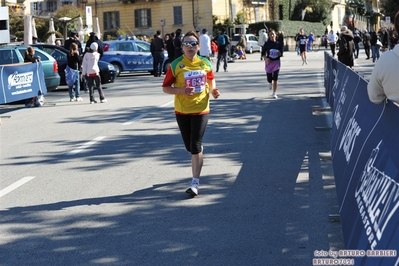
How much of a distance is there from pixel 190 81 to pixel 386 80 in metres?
3.08

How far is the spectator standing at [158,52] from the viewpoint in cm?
3058

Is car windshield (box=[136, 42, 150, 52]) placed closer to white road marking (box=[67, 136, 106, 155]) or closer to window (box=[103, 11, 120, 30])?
white road marking (box=[67, 136, 106, 155])

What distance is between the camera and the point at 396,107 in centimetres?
477

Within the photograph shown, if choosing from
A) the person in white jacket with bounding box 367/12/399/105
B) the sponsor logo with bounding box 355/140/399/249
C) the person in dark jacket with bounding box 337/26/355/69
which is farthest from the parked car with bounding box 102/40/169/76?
the sponsor logo with bounding box 355/140/399/249

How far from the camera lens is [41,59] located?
22312mm

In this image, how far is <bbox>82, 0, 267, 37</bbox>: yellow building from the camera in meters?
70.4

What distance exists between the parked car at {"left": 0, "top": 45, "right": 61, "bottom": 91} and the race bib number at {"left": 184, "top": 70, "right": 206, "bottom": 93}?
1402 cm

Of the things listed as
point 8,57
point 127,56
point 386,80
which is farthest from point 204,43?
point 386,80

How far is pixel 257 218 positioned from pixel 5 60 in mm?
15829

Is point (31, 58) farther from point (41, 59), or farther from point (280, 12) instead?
point (280, 12)

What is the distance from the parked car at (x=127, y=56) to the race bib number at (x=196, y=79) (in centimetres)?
2353

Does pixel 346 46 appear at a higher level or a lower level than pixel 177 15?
lower

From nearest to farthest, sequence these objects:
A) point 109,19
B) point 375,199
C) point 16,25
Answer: point 375,199 < point 16,25 < point 109,19

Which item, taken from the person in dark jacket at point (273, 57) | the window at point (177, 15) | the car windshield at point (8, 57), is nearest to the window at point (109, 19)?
the window at point (177, 15)
